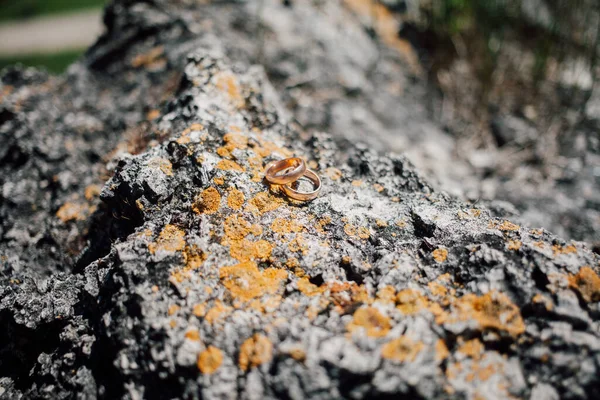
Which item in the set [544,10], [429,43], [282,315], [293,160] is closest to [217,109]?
[293,160]

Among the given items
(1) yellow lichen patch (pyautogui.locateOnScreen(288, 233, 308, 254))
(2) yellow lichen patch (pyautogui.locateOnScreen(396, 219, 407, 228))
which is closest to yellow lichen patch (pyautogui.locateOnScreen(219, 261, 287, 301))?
(1) yellow lichen patch (pyautogui.locateOnScreen(288, 233, 308, 254))

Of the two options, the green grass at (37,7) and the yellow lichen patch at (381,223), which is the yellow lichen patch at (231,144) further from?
the green grass at (37,7)

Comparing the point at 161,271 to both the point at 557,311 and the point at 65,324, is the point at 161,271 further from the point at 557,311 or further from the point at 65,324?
the point at 557,311

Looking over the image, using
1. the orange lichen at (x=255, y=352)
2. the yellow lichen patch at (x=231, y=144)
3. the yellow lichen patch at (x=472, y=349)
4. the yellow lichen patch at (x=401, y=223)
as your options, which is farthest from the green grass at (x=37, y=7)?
the yellow lichen patch at (x=472, y=349)

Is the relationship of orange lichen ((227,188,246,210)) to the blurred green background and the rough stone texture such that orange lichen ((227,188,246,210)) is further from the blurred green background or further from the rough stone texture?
the blurred green background

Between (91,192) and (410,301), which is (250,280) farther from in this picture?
(91,192)
